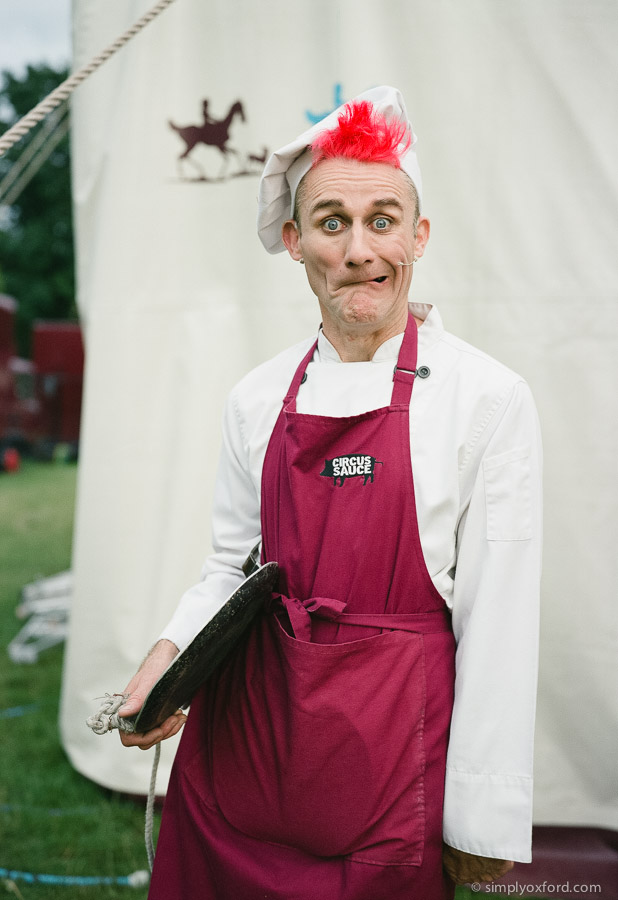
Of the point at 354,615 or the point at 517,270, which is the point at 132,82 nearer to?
the point at 517,270

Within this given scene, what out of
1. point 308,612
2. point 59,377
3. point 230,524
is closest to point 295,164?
point 230,524

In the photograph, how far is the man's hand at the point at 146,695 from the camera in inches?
53.8

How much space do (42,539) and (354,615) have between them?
6389 millimetres

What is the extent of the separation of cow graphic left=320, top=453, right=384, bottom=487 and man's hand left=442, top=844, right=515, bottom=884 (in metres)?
0.66

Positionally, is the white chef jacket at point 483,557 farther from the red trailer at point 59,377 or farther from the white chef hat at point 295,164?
the red trailer at point 59,377

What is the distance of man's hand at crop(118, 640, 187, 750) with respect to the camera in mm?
1367

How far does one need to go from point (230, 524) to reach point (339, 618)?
15.6 inches

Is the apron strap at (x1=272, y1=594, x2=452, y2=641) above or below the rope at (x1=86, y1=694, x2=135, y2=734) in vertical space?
above

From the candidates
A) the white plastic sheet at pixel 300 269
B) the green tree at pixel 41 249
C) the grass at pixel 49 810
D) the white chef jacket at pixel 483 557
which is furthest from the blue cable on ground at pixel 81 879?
the green tree at pixel 41 249

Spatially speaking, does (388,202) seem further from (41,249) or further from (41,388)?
(41,249)

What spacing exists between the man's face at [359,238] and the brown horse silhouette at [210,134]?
3.84 ft

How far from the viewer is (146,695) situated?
1.35m

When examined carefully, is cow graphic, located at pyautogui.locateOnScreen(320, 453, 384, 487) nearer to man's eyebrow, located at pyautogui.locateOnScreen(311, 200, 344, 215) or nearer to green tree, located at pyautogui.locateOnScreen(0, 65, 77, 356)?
man's eyebrow, located at pyautogui.locateOnScreen(311, 200, 344, 215)

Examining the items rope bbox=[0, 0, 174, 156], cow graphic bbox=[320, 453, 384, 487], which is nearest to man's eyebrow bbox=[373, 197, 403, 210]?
cow graphic bbox=[320, 453, 384, 487]
